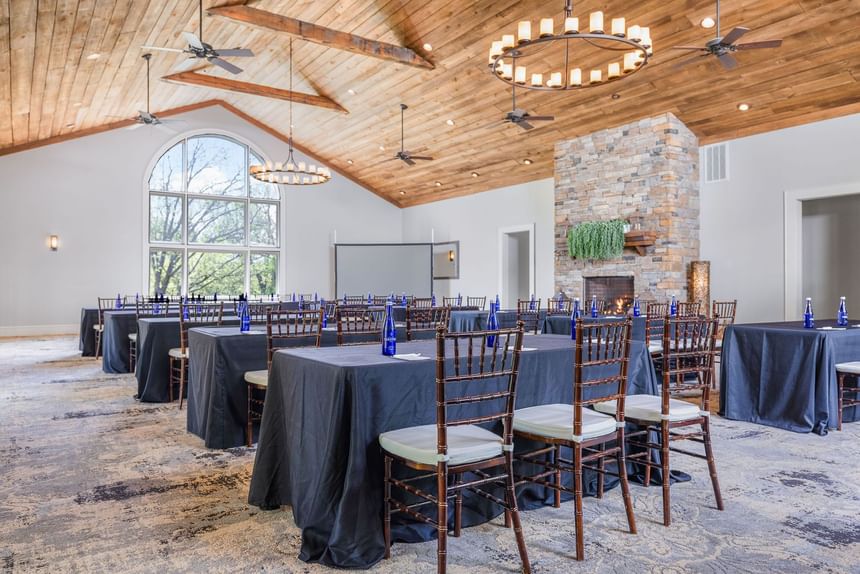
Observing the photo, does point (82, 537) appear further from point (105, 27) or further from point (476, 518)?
point (105, 27)

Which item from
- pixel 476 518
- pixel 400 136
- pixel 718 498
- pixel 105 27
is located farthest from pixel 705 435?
pixel 400 136

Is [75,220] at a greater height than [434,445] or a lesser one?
greater

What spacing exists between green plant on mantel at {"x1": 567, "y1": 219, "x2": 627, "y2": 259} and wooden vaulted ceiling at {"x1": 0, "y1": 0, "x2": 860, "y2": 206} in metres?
1.55

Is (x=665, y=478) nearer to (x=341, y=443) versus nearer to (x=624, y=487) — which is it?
(x=624, y=487)

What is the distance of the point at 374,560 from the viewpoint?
7.73 ft

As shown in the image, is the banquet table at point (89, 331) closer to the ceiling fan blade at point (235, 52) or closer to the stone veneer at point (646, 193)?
the ceiling fan blade at point (235, 52)

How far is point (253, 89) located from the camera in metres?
11.2

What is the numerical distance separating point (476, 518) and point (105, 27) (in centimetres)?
703

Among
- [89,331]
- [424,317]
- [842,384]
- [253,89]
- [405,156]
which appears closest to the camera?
[842,384]

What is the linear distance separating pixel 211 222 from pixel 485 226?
20.0ft

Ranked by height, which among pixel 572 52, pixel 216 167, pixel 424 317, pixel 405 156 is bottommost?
pixel 424 317

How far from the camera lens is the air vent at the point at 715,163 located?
9164 millimetres

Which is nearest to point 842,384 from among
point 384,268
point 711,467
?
point 711,467

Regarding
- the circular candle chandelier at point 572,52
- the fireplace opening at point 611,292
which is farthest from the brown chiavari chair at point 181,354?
the fireplace opening at point 611,292
